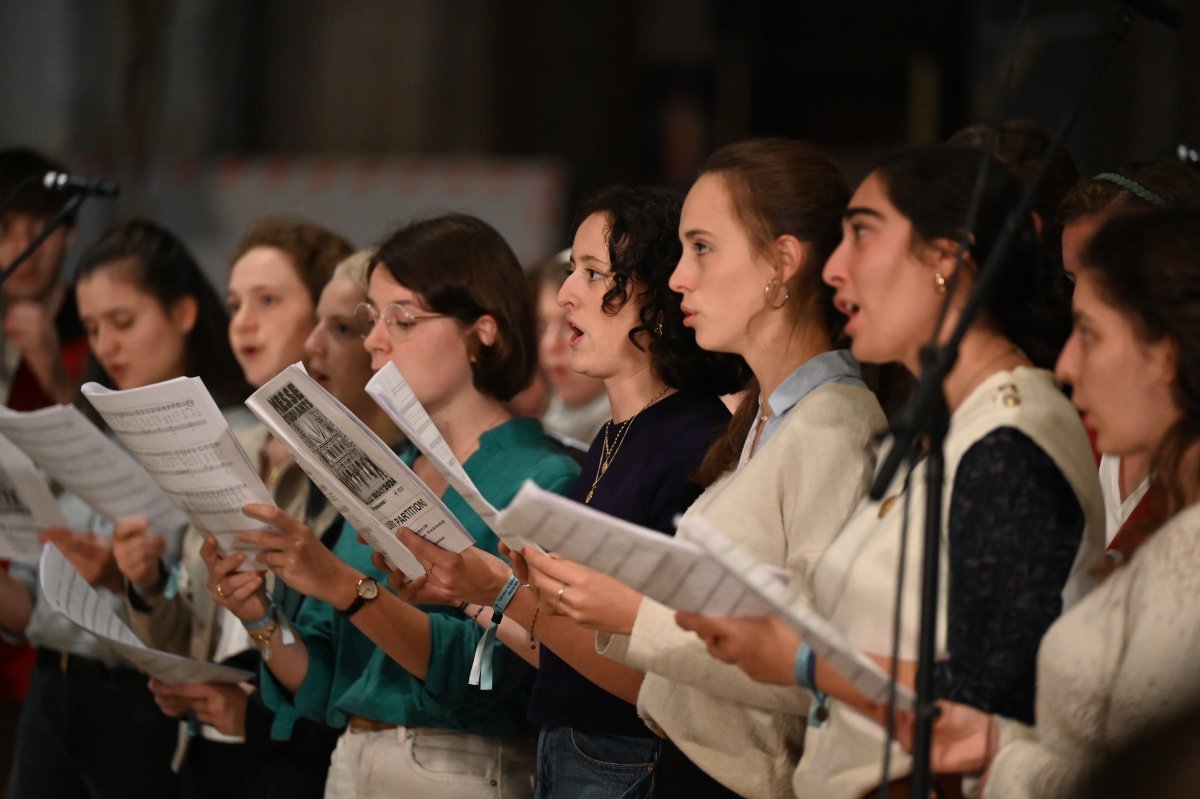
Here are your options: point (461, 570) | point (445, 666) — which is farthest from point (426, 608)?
point (461, 570)

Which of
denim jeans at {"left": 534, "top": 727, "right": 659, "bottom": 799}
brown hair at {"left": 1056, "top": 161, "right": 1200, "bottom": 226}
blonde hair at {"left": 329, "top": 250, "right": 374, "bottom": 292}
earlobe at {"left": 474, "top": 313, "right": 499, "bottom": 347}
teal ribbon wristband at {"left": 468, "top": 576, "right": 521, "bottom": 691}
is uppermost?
brown hair at {"left": 1056, "top": 161, "right": 1200, "bottom": 226}

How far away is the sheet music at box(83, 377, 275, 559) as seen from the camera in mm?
2494

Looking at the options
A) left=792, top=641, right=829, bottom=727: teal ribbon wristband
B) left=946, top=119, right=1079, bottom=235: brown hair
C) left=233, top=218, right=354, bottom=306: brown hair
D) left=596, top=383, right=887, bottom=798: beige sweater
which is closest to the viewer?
left=792, top=641, right=829, bottom=727: teal ribbon wristband

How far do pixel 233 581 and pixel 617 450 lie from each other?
76 centimetres

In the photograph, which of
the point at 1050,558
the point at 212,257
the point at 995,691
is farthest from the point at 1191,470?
the point at 212,257

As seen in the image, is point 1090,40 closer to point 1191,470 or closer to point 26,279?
point 26,279

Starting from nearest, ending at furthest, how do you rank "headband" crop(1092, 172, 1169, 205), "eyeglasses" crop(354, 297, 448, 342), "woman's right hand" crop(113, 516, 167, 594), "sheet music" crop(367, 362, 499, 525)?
"sheet music" crop(367, 362, 499, 525) < "headband" crop(1092, 172, 1169, 205) < "eyeglasses" crop(354, 297, 448, 342) < "woman's right hand" crop(113, 516, 167, 594)

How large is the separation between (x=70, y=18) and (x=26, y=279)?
488cm

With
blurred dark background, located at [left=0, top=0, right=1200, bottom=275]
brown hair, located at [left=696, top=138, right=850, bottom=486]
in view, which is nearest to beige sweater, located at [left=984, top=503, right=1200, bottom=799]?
brown hair, located at [left=696, top=138, right=850, bottom=486]

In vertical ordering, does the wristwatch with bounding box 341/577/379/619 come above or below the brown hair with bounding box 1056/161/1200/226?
below

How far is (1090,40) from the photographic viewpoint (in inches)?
214

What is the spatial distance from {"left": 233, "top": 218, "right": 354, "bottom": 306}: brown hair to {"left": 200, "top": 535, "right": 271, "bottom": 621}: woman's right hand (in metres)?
0.91

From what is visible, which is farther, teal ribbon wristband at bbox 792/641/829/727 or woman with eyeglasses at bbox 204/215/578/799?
woman with eyeglasses at bbox 204/215/578/799

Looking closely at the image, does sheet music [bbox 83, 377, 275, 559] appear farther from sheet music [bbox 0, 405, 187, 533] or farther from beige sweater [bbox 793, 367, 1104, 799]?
beige sweater [bbox 793, 367, 1104, 799]
